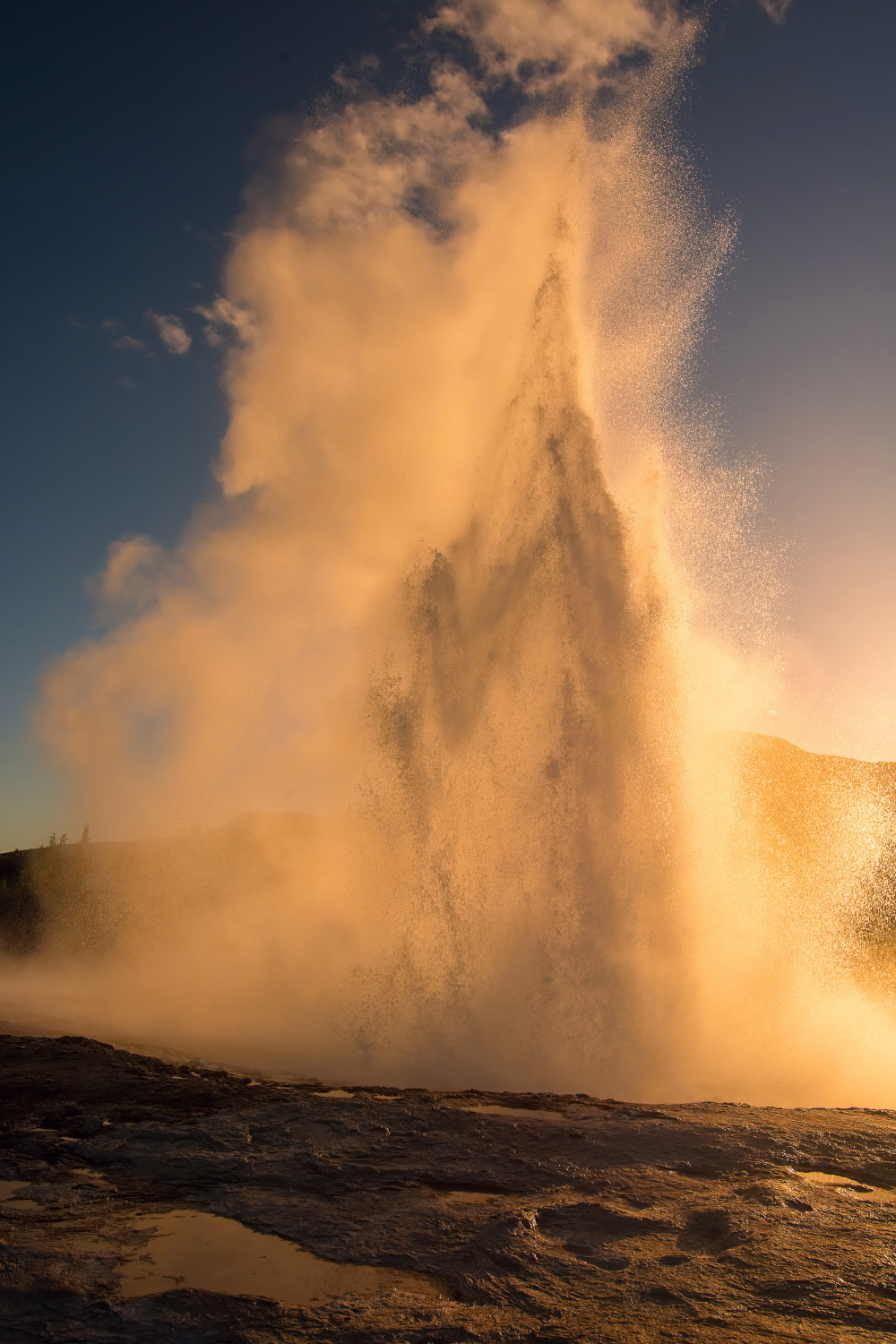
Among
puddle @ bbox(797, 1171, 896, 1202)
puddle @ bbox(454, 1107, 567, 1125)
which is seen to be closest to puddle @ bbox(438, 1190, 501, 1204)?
puddle @ bbox(454, 1107, 567, 1125)

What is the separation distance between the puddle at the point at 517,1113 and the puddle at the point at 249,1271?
293 centimetres

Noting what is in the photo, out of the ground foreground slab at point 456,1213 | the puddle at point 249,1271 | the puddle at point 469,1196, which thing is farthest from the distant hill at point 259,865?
the puddle at point 249,1271

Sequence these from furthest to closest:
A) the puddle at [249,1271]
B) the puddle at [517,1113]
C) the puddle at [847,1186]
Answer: the puddle at [517,1113] < the puddle at [847,1186] < the puddle at [249,1271]

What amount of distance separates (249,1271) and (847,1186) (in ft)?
14.1

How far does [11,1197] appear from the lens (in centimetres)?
500

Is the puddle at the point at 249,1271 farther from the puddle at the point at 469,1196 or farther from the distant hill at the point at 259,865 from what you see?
the distant hill at the point at 259,865

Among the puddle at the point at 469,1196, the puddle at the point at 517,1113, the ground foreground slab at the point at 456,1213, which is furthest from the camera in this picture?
the puddle at the point at 517,1113

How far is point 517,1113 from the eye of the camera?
7309 mm

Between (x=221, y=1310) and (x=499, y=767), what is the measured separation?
9584 millimetres

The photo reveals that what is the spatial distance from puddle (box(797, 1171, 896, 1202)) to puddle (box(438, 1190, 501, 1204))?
235cm

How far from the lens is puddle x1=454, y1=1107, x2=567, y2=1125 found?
22.6 feet

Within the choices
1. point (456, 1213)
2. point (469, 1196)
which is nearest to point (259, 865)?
point (469, 1196)

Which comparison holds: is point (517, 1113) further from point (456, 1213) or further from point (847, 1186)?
point (847, 1186)

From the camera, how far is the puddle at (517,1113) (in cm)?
689
